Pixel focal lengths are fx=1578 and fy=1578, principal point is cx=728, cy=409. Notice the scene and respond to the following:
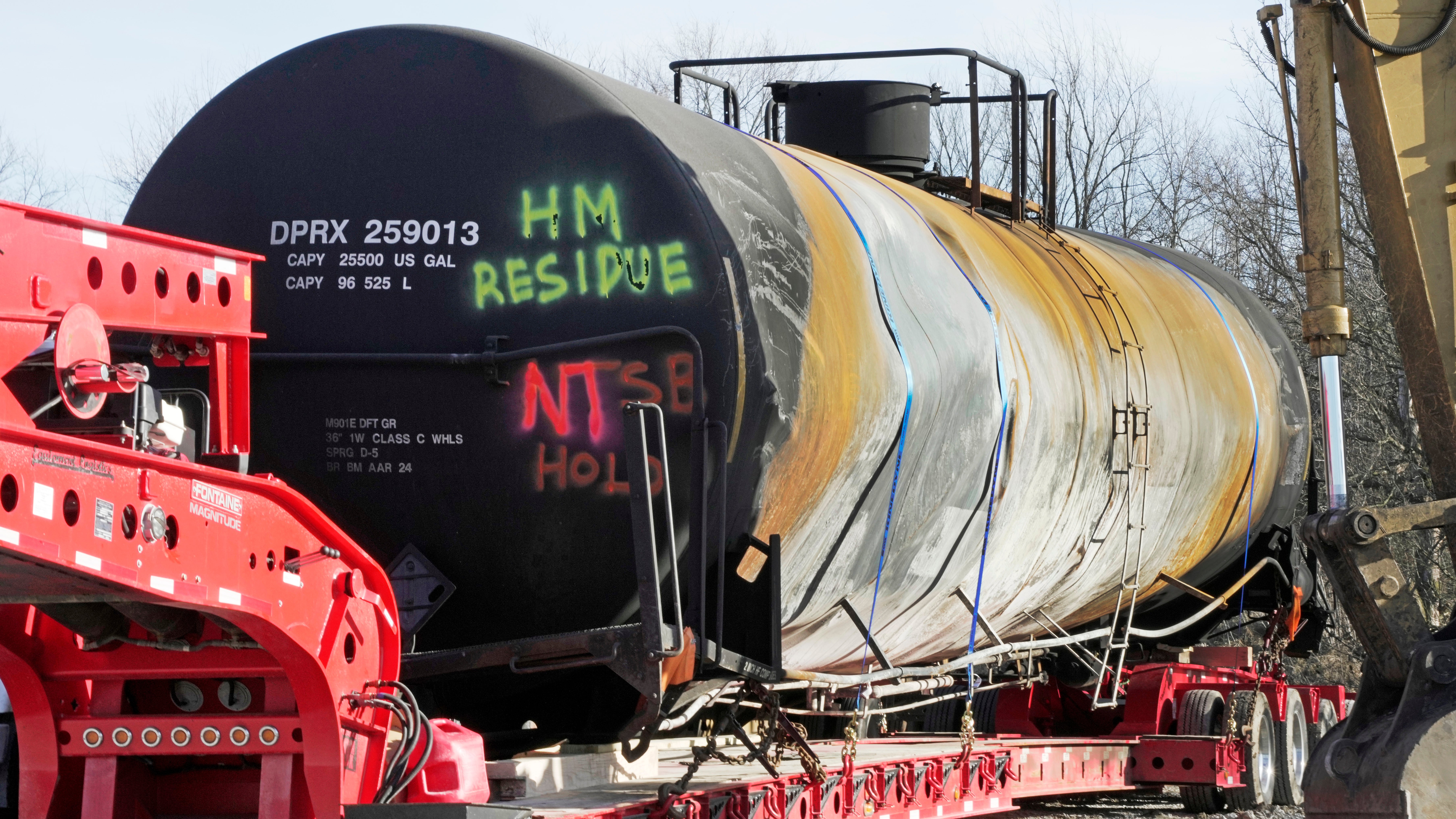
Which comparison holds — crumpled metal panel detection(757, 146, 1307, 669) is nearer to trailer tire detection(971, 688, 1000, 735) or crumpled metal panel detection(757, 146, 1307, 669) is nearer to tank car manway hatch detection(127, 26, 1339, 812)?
tank car manway hatch detection(127, 26, 1339, 812)

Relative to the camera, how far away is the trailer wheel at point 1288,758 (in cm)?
1023

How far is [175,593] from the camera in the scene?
3.31 metres

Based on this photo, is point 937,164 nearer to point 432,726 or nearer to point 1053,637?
point 1053,637

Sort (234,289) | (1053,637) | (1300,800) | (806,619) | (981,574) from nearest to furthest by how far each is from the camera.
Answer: (234,289) < (806,619) < (981,574) < (1053,637) < (1300,800)

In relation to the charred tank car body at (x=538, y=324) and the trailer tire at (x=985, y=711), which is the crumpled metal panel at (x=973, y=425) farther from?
the trailer tire at (x=985, y=711)

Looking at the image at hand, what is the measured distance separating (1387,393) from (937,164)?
13.4 meters

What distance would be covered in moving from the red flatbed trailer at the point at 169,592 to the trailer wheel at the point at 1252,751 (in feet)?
17.8

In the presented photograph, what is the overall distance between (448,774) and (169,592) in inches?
42.2

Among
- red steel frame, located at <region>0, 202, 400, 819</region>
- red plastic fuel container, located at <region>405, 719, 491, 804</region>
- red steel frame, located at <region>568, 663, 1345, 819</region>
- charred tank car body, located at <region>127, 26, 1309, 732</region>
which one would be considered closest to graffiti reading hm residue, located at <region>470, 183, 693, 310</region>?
charred tank car body, located at <region>127, 26, 1309, 732</region>

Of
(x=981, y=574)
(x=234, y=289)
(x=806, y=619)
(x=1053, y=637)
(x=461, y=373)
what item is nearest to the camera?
(x=234, y=289)

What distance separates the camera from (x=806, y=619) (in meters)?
5.48

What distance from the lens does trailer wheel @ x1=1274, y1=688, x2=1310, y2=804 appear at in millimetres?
10227

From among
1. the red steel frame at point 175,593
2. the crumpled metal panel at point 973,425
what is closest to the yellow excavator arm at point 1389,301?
the crumpled metal panel at point 973,425

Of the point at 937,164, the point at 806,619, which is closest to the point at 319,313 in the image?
the point at 806,619
